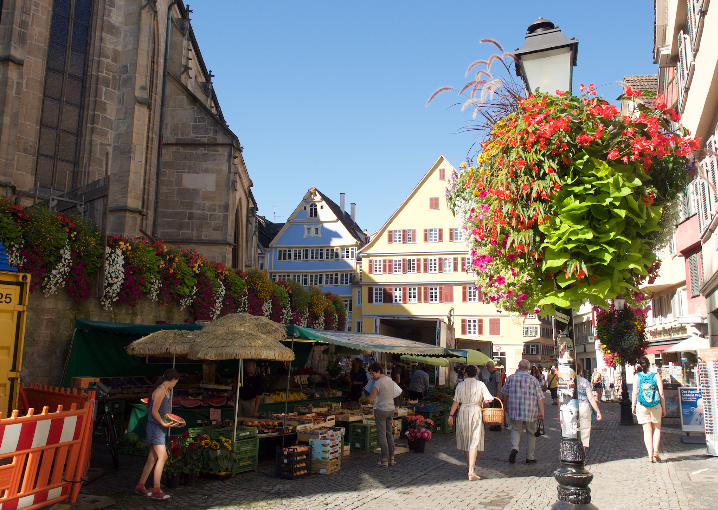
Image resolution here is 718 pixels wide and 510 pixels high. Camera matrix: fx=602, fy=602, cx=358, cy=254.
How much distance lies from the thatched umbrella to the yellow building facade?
113 feet

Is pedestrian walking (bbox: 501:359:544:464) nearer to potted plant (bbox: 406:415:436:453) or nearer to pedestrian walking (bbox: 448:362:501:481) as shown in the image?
pedestrian walking (bbox: 448:362:501:481)

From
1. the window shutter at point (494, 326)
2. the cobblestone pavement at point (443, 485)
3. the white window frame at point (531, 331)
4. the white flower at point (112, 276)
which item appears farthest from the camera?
the white window frame at point (531, 331)

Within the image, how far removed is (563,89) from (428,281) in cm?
4068

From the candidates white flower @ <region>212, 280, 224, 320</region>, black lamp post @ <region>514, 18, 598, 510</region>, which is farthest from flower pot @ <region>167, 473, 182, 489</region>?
white flower @ <region>212, 280, 224, 320</region>

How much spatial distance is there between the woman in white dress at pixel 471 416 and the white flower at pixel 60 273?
7.78m

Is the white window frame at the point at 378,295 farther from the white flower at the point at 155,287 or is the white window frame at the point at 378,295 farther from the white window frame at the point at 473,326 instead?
the white flower at the point at 155,287

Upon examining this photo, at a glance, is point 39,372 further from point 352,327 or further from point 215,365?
point 352,327

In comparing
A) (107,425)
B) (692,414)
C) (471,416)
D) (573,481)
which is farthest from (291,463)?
(692,414)

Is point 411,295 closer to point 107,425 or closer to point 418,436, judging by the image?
point 418,436

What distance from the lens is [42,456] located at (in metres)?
5.64

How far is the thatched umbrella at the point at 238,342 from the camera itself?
9180mm

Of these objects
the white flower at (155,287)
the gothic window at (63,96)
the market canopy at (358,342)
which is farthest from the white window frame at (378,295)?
the white flower at (155,287)

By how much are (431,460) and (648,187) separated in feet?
26.4

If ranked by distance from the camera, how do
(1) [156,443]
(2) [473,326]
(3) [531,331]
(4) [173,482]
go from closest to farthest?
Answer: 1. (1) [156,443]
2. (4) [173,482]
3. (2) [473,326]
4. (3) [531,331]
